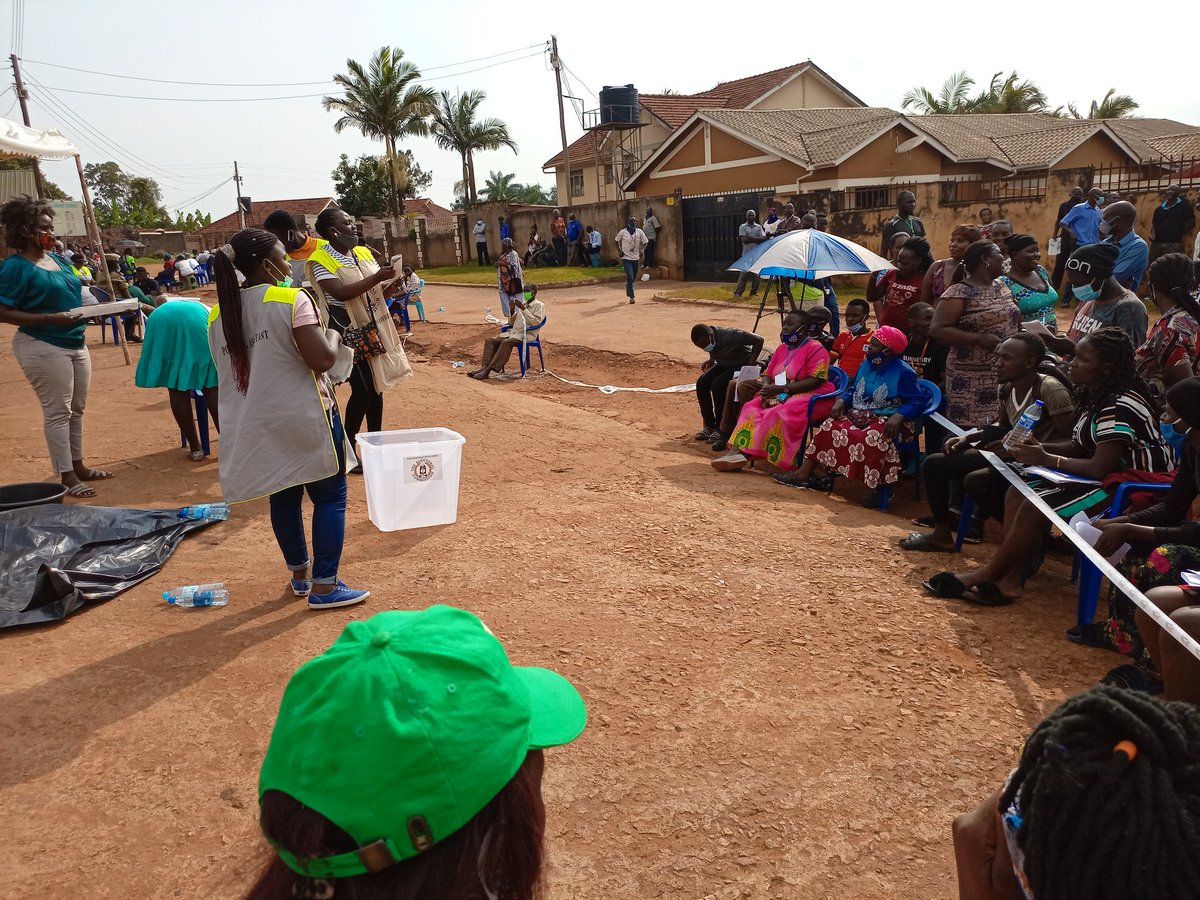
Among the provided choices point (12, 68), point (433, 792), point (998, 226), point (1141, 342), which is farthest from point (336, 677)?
point (12, 68)

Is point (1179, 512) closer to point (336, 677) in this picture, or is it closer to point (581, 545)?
point (581, 545)

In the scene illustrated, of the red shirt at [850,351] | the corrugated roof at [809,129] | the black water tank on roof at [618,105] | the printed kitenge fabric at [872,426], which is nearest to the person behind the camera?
the printed kitenge fabric at [872,426]

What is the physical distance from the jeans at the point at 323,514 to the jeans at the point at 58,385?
2.71 m

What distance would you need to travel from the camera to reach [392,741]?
1038mm

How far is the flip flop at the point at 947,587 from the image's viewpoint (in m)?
4.13

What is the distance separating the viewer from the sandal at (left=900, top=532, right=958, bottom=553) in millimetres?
4789

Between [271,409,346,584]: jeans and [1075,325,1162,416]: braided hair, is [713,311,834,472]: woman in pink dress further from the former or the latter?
[271,409,346,584]: jeans

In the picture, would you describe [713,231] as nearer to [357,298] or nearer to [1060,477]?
[357,298]

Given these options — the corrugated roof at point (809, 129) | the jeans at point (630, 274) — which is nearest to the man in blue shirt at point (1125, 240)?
the jeans at point (630, 274)

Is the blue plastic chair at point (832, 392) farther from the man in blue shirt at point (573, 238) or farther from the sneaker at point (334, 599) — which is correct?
the man in blue shirt at point (573, 238)

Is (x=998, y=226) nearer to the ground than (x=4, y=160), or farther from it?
nearer to the ground

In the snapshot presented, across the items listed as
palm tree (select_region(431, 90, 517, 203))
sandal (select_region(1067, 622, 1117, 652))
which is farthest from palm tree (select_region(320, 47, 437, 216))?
sandal (select_region(1067, 622, 1117, 652))

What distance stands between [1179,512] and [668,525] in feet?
8.13

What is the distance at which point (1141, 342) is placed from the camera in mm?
5270
